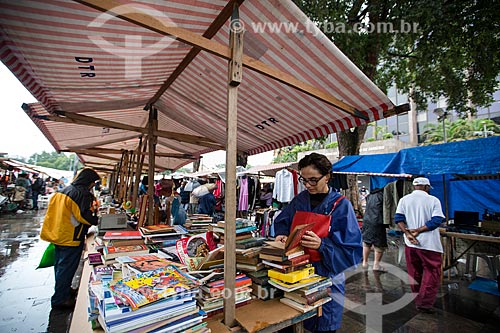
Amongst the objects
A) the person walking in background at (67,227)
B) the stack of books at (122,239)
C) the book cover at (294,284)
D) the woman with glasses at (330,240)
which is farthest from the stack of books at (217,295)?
the person walking in background at (67,227)

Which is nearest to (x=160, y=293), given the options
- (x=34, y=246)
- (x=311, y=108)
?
(x=311, y=108)

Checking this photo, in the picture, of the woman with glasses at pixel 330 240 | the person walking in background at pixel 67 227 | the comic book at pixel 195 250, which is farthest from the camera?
the person walking in background at pixel 67 227

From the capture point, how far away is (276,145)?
15.7 ft

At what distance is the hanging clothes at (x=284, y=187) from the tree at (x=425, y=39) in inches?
102

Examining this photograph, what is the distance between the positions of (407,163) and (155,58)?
5904mm

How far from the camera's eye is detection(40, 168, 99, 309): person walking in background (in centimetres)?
364

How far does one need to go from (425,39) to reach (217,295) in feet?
28.3

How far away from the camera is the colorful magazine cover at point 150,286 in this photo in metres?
1.39

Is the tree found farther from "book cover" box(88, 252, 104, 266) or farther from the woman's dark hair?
"book cover" box(88, 252, 104, 266)

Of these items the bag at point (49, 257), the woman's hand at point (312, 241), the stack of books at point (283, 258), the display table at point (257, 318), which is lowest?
the bag at point (49, 257)

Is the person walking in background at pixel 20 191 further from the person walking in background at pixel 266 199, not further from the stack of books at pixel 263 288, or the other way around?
the stack of books at pixel 263 288

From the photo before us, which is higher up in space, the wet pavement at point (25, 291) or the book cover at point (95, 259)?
the book cover at point (95, 259)

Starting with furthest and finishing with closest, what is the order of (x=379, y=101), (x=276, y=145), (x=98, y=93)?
(x=276, y=145)
(x=98, y=93)
(x=379, y=101)

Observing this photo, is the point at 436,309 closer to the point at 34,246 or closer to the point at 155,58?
the point at 155,58
